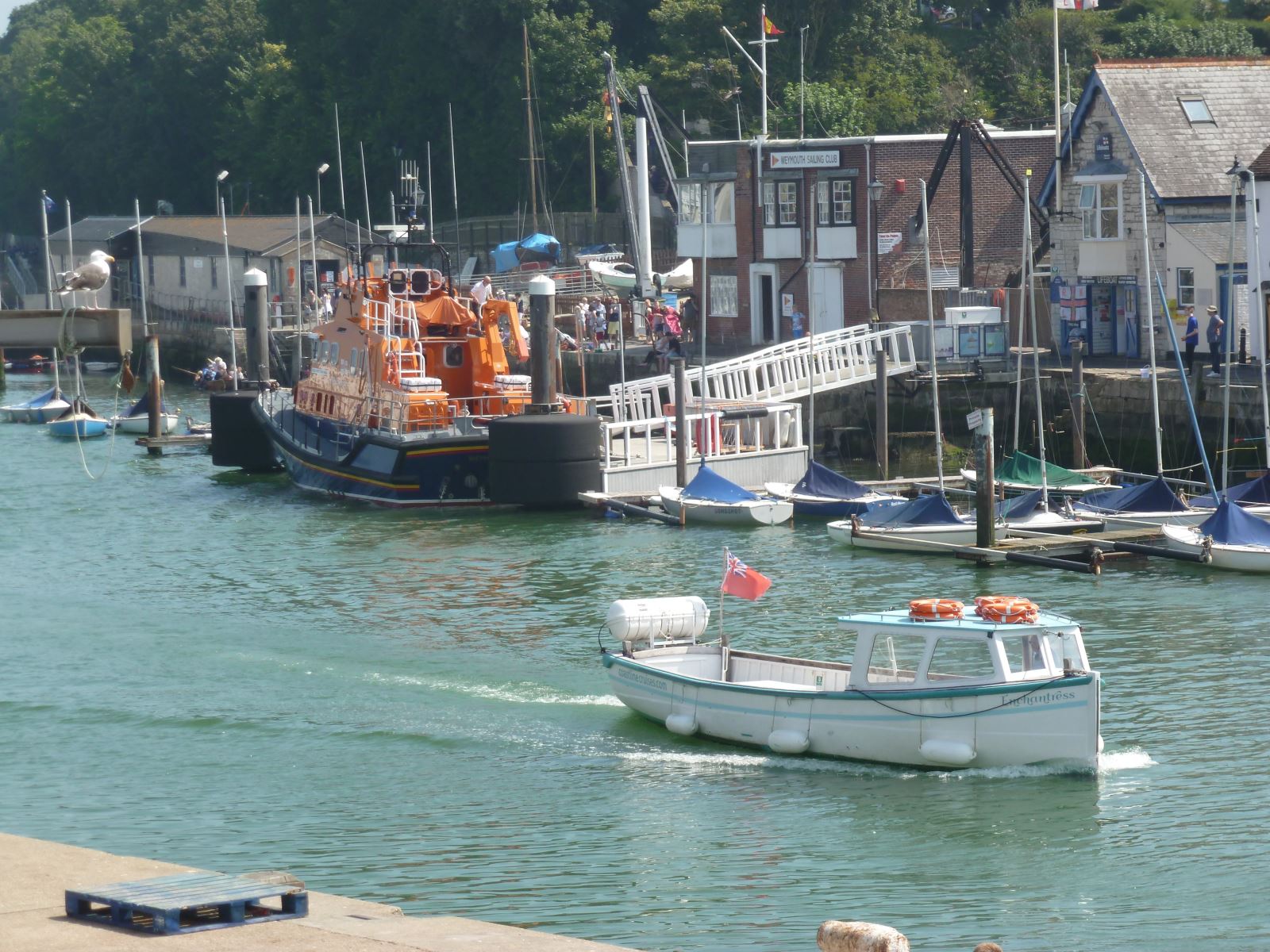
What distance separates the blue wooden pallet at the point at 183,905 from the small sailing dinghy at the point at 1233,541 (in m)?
19.3

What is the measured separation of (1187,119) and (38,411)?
116 ft

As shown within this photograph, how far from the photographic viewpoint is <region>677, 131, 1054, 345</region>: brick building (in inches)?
2031

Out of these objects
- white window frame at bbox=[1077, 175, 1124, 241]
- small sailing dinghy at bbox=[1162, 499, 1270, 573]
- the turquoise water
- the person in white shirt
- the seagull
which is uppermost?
white window frame at bbox=[1077, 175, 1124, 241]

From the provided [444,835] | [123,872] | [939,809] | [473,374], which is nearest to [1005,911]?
[939,809]

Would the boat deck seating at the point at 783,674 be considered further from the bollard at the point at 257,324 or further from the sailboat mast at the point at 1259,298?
the bollard at the point at 257,324

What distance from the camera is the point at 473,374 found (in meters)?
40.8

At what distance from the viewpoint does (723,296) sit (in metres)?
56.1

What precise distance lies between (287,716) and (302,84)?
80.5 m

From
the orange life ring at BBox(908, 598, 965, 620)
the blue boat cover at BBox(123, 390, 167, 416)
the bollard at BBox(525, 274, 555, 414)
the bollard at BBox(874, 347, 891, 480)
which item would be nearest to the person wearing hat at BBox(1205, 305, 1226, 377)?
the bollard at BBox(874, 347, 891, 480)

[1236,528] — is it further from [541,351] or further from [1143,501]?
[541,351]

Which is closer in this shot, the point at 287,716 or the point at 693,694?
the point at 693,694

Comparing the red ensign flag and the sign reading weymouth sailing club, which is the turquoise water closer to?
the red ensign flag

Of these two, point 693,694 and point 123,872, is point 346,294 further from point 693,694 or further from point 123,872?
point 123,872

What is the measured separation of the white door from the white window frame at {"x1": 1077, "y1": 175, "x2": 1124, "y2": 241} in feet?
28.4
